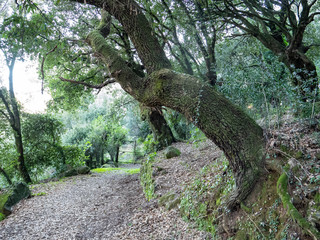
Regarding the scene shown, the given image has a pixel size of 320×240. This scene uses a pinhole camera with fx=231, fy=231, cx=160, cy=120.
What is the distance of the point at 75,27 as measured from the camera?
33.1 feet

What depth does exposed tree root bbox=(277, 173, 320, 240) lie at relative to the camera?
2223 millimetres

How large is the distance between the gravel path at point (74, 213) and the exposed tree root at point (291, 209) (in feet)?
11.9

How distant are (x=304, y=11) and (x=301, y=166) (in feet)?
14.8

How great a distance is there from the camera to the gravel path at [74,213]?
532 centimetres

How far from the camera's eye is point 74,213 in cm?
648

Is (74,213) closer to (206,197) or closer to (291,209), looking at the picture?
(206,197)

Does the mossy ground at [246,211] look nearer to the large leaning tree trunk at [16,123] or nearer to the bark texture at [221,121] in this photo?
the bark texture at [221,121]

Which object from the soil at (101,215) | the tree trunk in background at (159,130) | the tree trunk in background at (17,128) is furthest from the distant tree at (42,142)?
the tree trunk in background at (159,130)

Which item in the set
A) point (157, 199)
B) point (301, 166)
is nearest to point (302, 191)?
point (301, 166)

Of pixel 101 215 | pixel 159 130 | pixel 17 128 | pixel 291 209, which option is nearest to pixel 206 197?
pixel 291 209

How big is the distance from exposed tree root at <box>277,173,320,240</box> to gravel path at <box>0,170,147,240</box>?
11.9 ft

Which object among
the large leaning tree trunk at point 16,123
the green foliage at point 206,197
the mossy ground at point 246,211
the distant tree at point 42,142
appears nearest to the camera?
the mossy ground at point 246,211

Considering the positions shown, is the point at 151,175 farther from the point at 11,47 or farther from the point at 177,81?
the point at 11,47

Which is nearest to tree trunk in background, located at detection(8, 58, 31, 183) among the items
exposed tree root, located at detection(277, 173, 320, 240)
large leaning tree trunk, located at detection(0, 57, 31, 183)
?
large leaning tree trunk, located at detection(0, 57, 31, 183)
